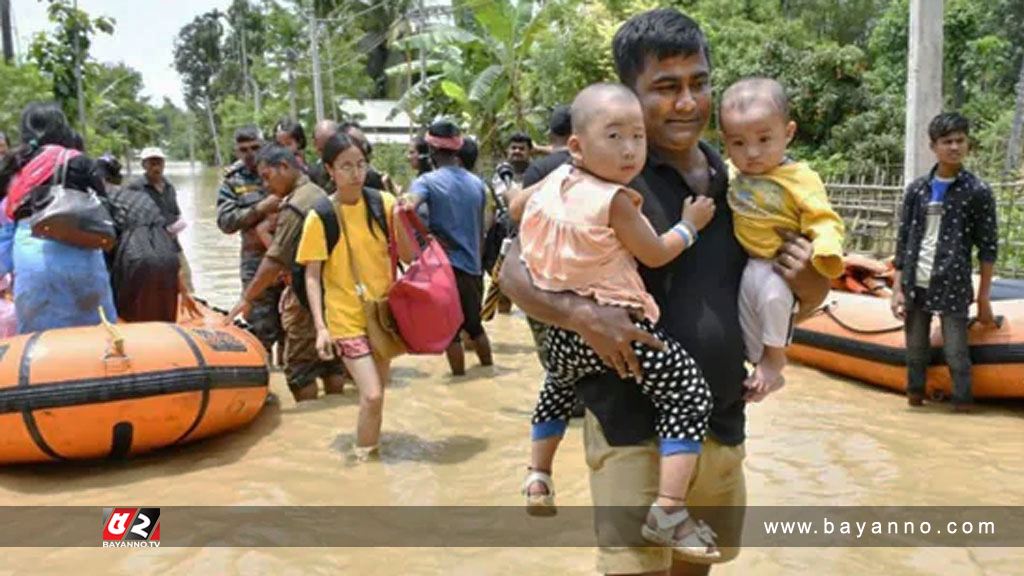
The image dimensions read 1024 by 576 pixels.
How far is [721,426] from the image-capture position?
2273 millimetres

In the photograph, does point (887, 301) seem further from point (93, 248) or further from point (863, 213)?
point (863, 213)

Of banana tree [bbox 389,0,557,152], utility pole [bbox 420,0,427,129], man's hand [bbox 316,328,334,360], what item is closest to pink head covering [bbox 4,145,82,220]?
man's hand [bbox 316,328,334,360]

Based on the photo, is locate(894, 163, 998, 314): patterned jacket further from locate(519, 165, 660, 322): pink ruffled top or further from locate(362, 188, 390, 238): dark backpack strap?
locate(519, 165, 660, 322): pink ruffled top

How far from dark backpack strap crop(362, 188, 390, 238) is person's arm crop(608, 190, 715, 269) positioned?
10.1 feet

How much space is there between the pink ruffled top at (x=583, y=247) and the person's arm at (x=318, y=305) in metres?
2.76

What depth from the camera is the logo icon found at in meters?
3.97

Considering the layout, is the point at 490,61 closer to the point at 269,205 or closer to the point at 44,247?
the point at 269,205

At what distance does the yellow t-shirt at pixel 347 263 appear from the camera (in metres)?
4.75

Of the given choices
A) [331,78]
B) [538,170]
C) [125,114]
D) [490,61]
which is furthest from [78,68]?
[125,114]

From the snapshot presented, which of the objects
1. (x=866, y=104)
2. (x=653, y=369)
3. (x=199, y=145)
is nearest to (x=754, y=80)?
(x=653, y=369)

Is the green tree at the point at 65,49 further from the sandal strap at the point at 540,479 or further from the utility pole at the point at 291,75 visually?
the sandal strap at the point at 540,479

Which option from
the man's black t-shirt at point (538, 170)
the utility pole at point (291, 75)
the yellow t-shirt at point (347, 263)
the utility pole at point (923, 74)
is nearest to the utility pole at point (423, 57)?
the utility pole at point (291, 75)

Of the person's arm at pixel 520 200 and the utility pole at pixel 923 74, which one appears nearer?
the person's arm at pixel 520 200

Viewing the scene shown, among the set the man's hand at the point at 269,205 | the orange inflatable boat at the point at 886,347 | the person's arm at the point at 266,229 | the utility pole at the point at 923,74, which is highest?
the utility pole at the point at 923,74
